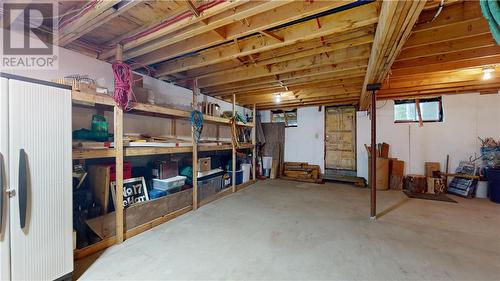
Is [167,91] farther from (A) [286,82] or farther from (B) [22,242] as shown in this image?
(B) [22,242]

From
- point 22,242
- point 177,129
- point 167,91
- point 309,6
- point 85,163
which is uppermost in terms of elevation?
point 309,6

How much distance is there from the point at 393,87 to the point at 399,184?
238 cm

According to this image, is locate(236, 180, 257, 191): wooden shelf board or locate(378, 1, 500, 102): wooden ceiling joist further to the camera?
locate(236, 180, 257, 191): wooden shelf board

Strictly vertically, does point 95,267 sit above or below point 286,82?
below

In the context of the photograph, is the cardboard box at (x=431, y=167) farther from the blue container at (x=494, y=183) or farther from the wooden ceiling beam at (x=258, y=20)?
the wooden ceiling beam at (x=258, y=20)

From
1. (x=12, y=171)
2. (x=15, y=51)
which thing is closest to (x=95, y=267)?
(x=12, y=171)

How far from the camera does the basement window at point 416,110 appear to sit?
16.3 ft

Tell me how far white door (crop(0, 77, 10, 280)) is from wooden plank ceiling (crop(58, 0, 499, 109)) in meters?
0.91

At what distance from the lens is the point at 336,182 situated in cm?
570

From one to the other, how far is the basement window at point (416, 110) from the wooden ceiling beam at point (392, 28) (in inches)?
143

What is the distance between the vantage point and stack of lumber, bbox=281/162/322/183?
582cm

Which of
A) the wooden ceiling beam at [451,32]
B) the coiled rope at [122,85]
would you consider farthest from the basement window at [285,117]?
the coiled rope at [122,85]

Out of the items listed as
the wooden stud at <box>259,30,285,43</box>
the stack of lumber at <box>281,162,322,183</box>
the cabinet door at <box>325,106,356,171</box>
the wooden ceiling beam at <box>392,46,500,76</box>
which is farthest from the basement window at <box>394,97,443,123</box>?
the wooden stud at <box>259,30,285,43</box>

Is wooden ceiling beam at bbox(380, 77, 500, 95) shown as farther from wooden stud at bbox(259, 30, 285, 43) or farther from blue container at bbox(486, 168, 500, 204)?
wooden stud at bbox(259, 30, 285, 43)
